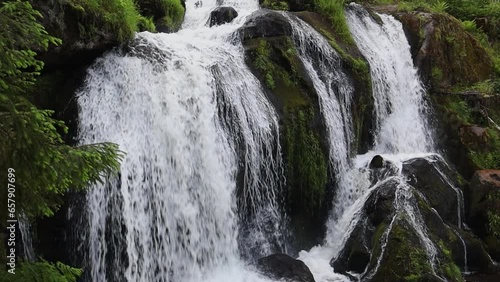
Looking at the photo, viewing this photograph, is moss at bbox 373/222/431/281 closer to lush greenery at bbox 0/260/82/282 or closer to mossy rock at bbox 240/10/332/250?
mossy rock at bbox 240/10/332/250

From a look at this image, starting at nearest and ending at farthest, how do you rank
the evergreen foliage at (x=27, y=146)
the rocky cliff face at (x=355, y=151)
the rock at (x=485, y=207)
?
the evergreen foliage at (x=27, y=146) → the rocky cliff face at (x=355, y=151) → the rock at (x=485, y=207)

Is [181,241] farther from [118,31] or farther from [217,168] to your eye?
[118,31]

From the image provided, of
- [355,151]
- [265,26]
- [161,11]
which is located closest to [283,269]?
[355,151]

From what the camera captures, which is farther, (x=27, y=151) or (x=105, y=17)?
(x=105, y=17)

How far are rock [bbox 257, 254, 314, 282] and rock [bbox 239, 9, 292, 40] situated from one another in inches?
194

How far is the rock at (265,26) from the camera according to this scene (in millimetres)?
10227

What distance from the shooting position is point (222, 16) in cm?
1232

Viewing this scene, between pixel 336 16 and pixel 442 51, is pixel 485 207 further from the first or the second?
pixel 442 51

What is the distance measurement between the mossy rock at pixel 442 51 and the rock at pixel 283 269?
28.1 ft

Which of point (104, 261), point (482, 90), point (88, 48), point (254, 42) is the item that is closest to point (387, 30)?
point (482, 90)

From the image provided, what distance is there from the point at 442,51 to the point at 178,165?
413 inches

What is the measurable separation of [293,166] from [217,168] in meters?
1.83

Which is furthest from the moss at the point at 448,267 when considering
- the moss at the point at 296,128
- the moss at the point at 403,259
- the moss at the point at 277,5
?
the moss at the point at 277,5

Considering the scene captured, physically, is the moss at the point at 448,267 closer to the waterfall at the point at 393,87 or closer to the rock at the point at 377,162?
the rock at the point at 377,162
